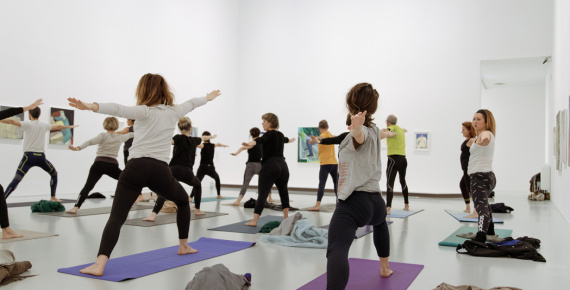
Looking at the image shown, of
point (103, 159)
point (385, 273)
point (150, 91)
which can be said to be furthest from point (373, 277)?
point (103, 159)

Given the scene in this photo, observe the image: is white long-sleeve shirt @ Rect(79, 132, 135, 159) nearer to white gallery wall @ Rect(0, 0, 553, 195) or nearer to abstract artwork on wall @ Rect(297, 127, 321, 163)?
white gallery wall @ Rect(0, 0, 553, 195)

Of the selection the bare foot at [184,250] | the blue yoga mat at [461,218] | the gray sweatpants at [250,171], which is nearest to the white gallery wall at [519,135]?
the blue yoga mat at [461,218]

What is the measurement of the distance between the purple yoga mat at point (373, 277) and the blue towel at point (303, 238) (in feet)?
3.01

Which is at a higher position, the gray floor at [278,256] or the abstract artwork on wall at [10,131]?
the abstract artwork on wall at [10,131]

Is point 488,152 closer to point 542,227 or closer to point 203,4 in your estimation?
point 542,227

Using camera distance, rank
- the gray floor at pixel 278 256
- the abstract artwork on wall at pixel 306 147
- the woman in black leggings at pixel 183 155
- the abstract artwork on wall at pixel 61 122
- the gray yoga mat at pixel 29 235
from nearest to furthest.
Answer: the gray floor at pixel 278 256, the gray yoga mat at pixel 29 235, the woman in black leggings at pixel 183 155, the abstract artwork on wall at pixel 61 122, the abstract artwork on wall at pixel 306 147

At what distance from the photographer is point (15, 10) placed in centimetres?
1030

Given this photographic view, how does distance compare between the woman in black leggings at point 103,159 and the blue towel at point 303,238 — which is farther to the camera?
the woman in black leggings at point 103,159

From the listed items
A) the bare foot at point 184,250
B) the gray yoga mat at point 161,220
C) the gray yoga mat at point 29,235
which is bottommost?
the gray yoga mat at point 161,220

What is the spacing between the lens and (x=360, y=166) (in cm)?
326

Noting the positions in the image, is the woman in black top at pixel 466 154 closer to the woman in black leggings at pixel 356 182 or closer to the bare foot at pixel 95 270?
the woman in black leggings at pixel 356 182

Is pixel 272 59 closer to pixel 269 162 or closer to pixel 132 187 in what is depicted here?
pixel 269 162

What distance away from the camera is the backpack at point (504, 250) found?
473cm

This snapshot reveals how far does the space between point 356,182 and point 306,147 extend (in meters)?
12.7
